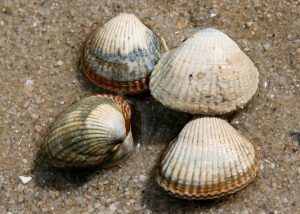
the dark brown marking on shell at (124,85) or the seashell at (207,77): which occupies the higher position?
the seashell at (207,77)

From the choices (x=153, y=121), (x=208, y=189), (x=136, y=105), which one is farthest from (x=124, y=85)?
(x=208, y=189)

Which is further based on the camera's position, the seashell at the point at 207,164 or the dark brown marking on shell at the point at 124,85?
the dark brown marking on shell at the point at 124,85

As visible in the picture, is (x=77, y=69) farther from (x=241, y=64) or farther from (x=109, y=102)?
(x=241, y=64)

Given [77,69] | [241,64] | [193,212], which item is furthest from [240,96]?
[77,69]

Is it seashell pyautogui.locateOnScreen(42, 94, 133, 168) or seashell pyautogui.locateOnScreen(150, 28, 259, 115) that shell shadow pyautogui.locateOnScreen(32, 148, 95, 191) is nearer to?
seashell pyautogui.locateOnScreen(42, 94, 133, 168)

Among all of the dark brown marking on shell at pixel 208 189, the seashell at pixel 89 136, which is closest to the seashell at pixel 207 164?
the dark brown marking on shell at pixel 208 189

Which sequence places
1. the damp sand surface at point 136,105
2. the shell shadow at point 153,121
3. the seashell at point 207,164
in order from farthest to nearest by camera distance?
the shell shadow at point 153,121 → the damp sand surface at point 136,105 → the seashell at point 207,164

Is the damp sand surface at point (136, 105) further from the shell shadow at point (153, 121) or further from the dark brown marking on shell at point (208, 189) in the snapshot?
the dark brown marking on shell at point (208, 189)
